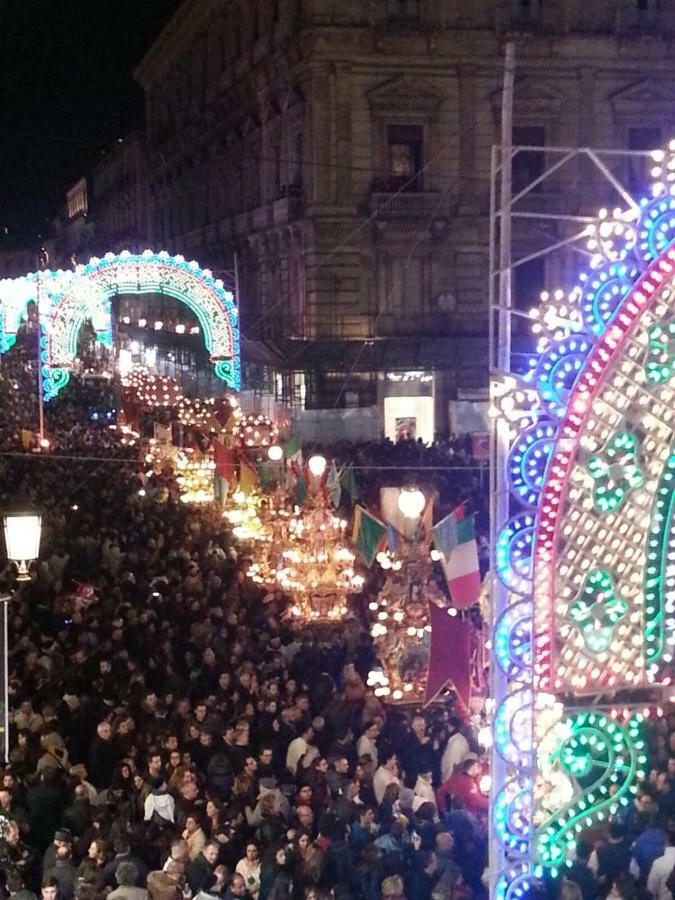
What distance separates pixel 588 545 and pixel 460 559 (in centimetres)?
418

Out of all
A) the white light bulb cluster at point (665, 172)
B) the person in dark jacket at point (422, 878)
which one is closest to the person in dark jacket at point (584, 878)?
the person in dark jacket at point (422, 878)

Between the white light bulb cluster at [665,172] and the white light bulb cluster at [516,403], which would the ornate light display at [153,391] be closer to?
the white light bulb cluster at [516,403]

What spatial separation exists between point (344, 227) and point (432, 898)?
26.1 m

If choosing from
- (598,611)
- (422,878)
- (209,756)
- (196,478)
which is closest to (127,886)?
(422,878)

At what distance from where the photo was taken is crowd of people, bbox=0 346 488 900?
8758 millimetres

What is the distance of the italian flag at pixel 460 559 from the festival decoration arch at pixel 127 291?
47.9 ft

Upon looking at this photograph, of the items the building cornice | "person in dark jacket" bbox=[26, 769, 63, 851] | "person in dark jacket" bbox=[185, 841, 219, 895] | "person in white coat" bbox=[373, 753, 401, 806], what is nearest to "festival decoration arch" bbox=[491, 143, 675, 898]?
"person in dark jacket" bbox=[185, 841, 219, 895]

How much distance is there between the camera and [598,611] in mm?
7875

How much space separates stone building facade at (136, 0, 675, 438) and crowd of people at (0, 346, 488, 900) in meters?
16.3

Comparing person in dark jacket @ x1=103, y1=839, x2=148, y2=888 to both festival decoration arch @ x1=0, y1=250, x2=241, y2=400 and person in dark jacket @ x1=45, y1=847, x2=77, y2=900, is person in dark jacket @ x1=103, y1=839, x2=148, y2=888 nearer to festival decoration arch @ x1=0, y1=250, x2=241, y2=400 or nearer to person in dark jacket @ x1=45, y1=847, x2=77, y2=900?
person in dark jacket @ x1=45, y1=847, x2=77, y2=900

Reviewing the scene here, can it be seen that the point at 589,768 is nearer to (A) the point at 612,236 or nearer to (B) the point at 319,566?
(A) the point at 612,236

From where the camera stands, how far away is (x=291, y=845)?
9.02 metres

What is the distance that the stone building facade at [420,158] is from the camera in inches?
1292

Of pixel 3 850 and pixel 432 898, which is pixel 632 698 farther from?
pixel 3 850
